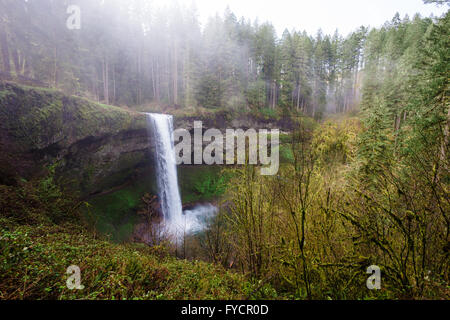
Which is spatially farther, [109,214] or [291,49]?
[291,49]

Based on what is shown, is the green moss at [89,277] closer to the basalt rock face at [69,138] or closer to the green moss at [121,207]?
the basalt rock face at [69,138]

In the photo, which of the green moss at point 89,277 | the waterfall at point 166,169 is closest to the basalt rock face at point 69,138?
the waterfall at point 166,169

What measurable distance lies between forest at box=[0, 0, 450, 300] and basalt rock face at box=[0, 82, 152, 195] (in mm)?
95

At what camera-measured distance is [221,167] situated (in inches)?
937

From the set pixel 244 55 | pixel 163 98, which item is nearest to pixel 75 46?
pixel 163 98

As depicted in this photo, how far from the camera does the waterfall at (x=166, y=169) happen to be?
754 inches

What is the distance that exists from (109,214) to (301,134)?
62.3 ft

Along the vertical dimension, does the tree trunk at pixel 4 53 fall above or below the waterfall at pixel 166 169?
above

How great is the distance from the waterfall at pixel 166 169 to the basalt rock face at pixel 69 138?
1.37m

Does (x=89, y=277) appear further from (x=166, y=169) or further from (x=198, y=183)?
(x=198, y=183)

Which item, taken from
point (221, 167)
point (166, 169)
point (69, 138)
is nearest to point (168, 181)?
point (166, 169)

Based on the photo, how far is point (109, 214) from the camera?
16.8 metres

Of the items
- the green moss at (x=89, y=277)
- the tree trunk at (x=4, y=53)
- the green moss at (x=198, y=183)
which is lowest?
the green moss at (x=198, y=183)

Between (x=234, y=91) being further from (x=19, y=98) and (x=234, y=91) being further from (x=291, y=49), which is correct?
(x=19, y=98)
